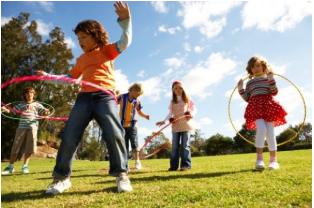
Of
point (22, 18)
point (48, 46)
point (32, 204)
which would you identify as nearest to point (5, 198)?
point (32, 204)

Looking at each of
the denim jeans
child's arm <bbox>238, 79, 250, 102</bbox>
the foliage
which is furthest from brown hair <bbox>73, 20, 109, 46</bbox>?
the foliage

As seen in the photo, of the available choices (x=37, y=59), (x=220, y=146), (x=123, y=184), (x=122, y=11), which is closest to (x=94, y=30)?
(x=122, y=11)

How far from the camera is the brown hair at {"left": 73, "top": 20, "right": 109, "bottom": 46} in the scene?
3.95 m

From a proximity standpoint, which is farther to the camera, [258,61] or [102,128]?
[258,61]

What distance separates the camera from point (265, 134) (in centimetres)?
516

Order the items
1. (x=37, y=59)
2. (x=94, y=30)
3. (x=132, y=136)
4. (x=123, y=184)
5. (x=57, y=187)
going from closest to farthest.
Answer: (x=123, y=184)
(x=57, y=187)
(x=94, y=30)
(x=132, y=136)
(x=37, y=59)

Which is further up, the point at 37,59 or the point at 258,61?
the point at 37,59

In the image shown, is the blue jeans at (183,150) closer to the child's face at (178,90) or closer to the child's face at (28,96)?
the child's face at (178,90)

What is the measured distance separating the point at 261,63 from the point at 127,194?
3.78m

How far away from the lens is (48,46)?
26.2 meters

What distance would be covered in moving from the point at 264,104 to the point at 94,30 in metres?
3.33

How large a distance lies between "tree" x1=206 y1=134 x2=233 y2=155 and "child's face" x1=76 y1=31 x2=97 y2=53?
131ft

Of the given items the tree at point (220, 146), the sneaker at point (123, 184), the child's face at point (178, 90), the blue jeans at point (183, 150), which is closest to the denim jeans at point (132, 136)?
the blue jeans at point (183, 150)

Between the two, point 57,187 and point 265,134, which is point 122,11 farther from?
point 265,134
